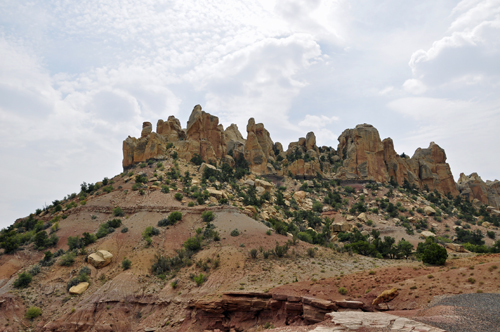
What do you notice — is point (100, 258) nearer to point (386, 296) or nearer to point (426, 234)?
point (386, 296)

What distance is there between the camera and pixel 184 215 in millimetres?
43594

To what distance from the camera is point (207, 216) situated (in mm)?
42844

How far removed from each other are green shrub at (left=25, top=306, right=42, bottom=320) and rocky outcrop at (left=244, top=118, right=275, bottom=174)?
5515cm

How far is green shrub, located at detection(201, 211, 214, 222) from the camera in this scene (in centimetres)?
4250

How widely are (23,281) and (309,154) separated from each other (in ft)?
228

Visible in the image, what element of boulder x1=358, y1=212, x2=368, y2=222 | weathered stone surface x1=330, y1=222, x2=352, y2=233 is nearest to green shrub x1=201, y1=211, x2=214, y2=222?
weathered stone surface x1=330, y1=222, x2=352, y2=233

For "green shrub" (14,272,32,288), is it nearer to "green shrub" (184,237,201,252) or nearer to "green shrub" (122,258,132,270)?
"green shrub" (122,258,132,270)

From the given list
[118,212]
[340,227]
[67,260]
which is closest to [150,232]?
[118,212]

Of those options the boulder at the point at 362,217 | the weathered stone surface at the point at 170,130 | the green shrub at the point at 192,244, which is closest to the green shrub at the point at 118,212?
the green shrub at the point at 192,244

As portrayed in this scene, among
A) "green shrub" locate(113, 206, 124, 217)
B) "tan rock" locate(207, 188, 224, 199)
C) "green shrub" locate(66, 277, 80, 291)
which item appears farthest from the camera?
"tan rock" locate(207, 188, 224, 199)

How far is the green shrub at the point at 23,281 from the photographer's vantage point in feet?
98.2

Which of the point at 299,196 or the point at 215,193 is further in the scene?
the point at 299,196

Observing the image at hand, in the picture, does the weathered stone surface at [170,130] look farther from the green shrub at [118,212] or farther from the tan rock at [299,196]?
the tan rock at [299,196]

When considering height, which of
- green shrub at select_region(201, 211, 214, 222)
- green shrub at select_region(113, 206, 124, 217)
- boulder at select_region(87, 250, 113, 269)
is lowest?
boulder at select_region(87, 250, 113, 269)
